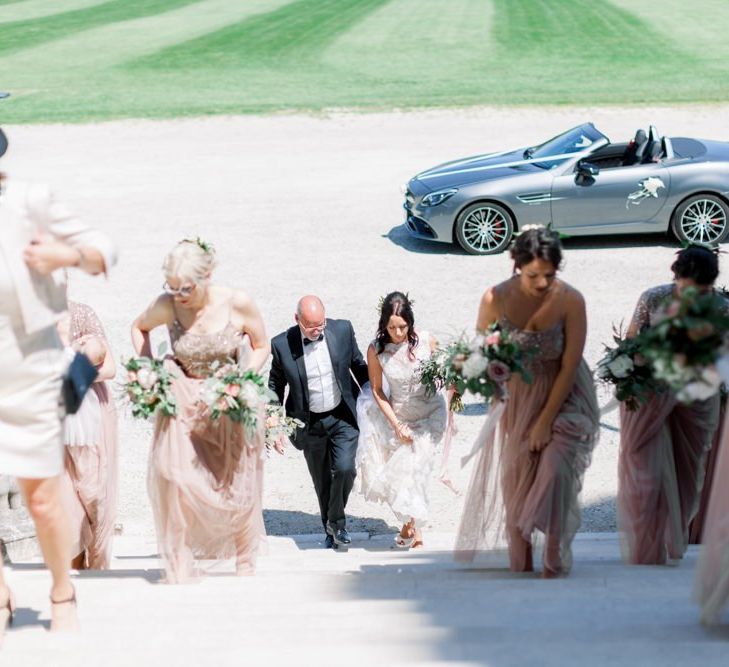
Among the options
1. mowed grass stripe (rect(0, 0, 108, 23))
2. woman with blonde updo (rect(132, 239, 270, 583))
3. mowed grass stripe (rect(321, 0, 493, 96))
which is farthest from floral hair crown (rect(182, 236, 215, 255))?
mowed grass stripe (rect(0, 0, 108, 23))

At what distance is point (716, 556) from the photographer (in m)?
5.02

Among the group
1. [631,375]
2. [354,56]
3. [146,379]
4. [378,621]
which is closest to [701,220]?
[631,375]

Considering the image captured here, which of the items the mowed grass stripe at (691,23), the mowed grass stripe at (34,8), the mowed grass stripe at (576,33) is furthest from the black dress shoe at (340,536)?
the mowed grass stripe at (34,8)

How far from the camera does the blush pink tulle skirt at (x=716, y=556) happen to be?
16.0 feet

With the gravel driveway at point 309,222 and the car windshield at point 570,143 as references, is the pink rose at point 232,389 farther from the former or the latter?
the car windshield at point 570,143

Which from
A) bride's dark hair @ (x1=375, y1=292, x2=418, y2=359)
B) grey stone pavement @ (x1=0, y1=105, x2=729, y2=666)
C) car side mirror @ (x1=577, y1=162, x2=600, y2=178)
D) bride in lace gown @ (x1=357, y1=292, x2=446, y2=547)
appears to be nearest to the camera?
grey stone pavement @ (x1=0, y1=105, x2=729, y2=666)

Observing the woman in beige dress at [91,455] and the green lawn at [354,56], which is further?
the green lawn at [354,56]

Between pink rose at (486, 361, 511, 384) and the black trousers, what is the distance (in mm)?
2602

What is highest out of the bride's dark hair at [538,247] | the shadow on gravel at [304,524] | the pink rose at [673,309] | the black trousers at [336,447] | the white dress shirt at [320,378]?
the bride's dark hair at [538,247]

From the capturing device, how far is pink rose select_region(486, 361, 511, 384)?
633 cm

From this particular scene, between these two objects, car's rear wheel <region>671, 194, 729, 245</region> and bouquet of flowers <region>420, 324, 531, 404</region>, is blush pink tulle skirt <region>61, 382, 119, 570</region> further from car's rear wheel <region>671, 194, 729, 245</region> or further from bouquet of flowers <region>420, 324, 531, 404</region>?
car's rear wheel <region>671, 194, 729, 245</region>

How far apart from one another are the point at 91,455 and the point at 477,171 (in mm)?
9967

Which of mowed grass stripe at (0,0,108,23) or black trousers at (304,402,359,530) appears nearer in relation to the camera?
black trousers at (304,402,359,530)

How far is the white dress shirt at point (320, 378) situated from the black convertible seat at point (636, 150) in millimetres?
8368
